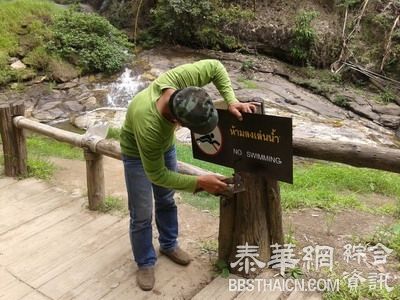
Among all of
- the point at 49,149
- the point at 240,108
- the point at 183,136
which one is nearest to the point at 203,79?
the point at 240,108

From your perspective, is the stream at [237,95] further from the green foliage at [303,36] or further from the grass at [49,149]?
the grass at [49,149]

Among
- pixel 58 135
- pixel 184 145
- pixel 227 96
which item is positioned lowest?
pixel 184 145

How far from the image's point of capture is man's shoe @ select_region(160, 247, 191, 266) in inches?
119

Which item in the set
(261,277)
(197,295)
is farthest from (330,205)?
(197,295)

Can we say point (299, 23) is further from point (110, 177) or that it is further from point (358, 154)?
point (358, 154)

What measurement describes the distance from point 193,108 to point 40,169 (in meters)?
3.26

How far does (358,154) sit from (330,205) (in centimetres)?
166

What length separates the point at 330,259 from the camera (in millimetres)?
2971

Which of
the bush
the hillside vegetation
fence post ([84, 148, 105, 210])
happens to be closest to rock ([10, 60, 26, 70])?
the hillside vegetation

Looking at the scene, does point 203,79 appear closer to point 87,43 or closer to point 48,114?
point 48,114

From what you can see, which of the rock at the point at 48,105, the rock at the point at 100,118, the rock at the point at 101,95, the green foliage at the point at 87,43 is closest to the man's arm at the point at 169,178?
the rock at the point at 100,118

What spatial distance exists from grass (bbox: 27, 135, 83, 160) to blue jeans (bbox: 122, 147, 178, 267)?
3.25m

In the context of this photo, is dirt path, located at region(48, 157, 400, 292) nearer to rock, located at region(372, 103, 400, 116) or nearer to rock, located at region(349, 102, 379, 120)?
rock, located at region(349, 102, 379, 120)

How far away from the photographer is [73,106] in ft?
30.4
